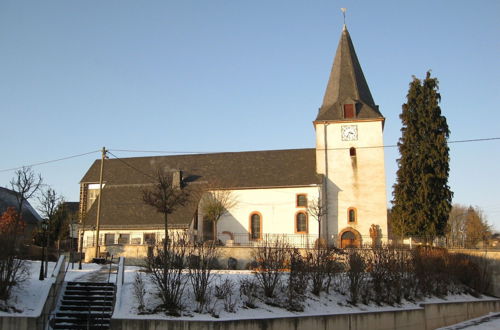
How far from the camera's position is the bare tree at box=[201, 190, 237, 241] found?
4347cm

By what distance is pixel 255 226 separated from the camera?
43.9m

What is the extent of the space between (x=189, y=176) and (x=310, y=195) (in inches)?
466

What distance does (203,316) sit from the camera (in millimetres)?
17531

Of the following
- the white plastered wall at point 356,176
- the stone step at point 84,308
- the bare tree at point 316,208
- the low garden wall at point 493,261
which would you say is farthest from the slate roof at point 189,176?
the stone step at point 84,308

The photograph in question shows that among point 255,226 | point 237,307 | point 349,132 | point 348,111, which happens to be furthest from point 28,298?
point 348,111

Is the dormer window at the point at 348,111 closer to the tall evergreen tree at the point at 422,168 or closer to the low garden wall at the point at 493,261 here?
the tall evergreen tree at the point at 422,168

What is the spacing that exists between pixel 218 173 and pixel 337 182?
11.1 m

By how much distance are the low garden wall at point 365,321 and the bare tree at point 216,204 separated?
2141cm

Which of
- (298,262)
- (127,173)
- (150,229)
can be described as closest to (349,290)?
(298,262)

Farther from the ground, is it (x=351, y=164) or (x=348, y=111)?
(x=348, y=111)

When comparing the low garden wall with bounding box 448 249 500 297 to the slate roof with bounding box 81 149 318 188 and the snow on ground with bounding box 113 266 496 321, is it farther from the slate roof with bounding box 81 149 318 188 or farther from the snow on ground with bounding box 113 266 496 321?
the slate roof with bounding box 81 149 318 188

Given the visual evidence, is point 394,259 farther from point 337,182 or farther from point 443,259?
point 337,182

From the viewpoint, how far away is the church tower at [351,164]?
42094 millimetres

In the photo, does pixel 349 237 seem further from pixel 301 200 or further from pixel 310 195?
pixel 301 200
